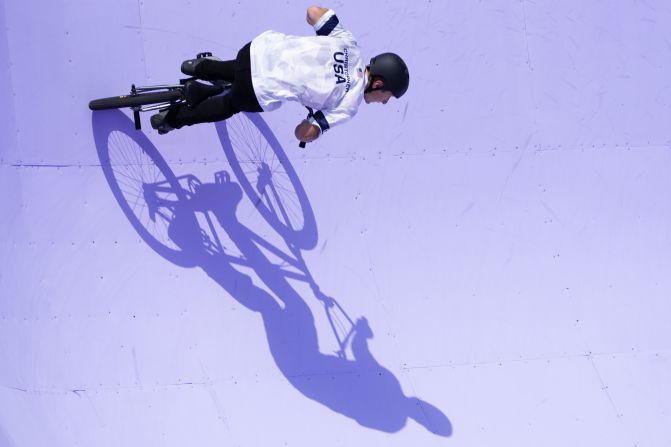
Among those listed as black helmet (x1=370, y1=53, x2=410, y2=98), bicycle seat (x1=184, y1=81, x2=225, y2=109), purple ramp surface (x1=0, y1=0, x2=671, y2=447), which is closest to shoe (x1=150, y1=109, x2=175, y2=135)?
bicycle seat (x1=184, y1=81, x2=225, y2=109)

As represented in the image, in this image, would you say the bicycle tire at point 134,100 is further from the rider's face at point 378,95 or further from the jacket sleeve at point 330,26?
the rider's face at point 378,95

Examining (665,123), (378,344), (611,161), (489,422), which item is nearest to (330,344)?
(378,344)

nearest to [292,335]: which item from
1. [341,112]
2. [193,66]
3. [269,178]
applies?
[269,178]

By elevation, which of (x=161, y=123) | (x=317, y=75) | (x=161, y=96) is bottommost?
(x=161, y=123)

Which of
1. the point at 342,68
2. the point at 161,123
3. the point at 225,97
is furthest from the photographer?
the point at 161,123

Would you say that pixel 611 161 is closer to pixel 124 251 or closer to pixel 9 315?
pixel 124 251

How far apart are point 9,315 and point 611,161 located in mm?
3970

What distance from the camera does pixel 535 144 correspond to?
4.91 metres

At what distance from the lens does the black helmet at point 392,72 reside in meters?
3.40

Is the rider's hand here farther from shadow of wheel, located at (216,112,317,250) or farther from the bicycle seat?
shadow of wheel, located at (216,112,317,250)

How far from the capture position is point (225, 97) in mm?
3711

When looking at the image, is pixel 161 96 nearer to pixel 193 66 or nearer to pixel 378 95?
pixel 193 66

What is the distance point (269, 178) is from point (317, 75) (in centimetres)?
123

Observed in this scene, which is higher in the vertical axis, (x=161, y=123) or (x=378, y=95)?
(x=378, y=95)
